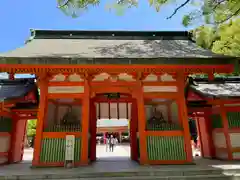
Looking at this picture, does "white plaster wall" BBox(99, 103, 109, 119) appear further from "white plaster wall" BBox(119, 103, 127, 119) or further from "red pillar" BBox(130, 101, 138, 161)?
"red pillar" BBox(130, 101, 138, 161)

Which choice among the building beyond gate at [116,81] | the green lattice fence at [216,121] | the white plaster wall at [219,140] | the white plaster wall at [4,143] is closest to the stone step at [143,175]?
the building beyond gate at [116,81]

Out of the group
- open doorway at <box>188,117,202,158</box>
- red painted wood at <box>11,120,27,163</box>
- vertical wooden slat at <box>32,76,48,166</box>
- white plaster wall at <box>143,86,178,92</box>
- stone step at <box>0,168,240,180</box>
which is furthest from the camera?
open doorway at <box>188,117,202,158</box>

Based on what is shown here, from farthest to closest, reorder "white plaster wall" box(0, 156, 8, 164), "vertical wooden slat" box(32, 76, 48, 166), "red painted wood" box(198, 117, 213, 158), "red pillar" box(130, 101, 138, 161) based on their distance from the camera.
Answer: "red painted wood" box(198, 117, 213, 158) → "red pillar" box(130, 101, 138, 161) → "white plaster wall" box(0, 156, 8, 164) → "vertical wooden slat" box(32, 76, 48, 166)

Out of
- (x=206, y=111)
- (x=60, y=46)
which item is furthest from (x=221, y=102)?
(x=60, y=46)

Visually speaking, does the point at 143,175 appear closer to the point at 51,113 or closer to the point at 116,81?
the point at 116,81

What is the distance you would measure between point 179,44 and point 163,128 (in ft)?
14.0

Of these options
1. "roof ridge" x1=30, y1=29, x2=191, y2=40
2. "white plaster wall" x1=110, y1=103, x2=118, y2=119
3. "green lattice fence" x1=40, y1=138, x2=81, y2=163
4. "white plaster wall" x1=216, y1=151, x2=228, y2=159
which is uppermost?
"roof ridge" x1=30, y1=29, x2=191, y2=40

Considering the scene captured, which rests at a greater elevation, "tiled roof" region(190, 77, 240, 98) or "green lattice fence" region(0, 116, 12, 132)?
"tiled roof" region(190, 77, 240, 98)

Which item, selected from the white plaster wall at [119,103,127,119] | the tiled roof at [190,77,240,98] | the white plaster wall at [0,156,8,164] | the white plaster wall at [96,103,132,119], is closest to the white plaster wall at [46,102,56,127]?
the white plaster wall at [0,156,8,164]

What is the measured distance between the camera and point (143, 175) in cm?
605

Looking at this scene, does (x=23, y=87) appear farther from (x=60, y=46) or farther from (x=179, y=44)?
(x=179, y=44)

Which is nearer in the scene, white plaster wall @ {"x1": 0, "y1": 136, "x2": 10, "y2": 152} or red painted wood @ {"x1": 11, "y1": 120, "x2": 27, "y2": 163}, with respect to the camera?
white plaster wall @ {"x1": 0, "y1": 136, "x2": 10, "y2": 152}

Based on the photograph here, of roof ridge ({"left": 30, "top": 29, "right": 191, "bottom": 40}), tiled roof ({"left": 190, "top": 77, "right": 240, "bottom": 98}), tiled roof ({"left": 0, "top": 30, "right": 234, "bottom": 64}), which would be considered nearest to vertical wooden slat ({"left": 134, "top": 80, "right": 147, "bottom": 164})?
tiled roof ({"left": 0, "top": 30, "right": 234, "bottom": 64})

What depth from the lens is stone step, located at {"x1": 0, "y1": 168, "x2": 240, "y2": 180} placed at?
19.3 ft
